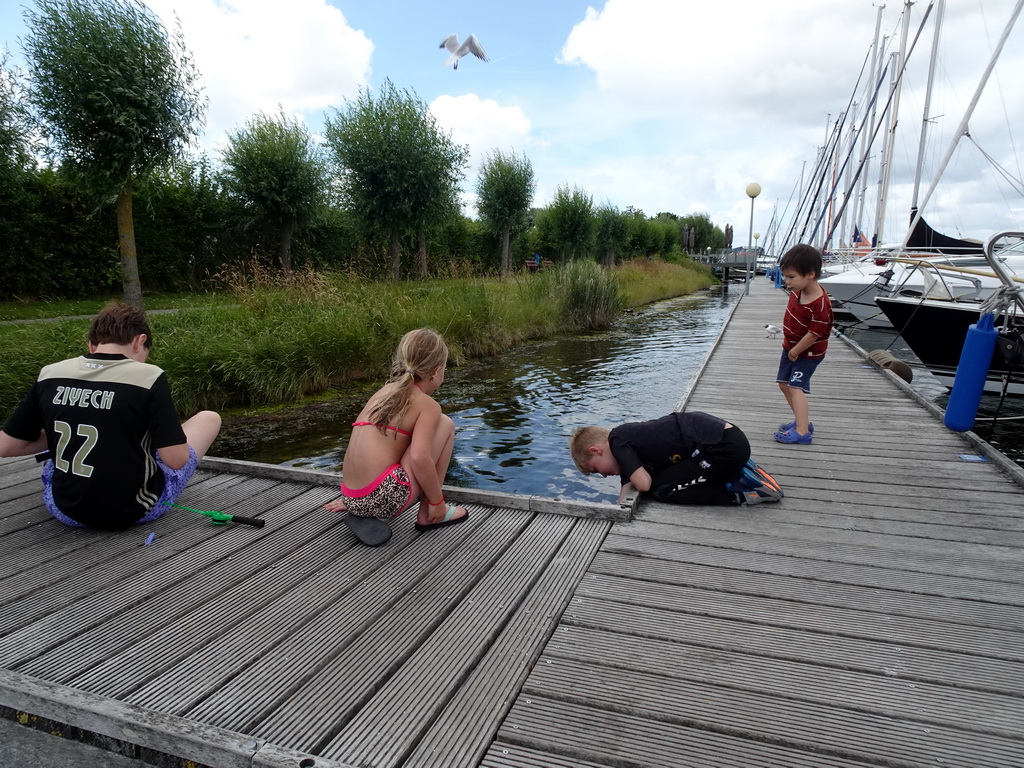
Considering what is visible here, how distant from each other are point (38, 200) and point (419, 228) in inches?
410

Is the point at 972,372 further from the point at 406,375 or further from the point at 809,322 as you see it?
the point at 406,375

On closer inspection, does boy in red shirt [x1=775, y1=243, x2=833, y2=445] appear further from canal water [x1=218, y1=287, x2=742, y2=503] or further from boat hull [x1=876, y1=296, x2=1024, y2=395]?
boat hull [x1=876, y1=296, x2=1024, y2=395]

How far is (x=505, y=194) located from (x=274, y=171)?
438 inches

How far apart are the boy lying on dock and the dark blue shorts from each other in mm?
1370

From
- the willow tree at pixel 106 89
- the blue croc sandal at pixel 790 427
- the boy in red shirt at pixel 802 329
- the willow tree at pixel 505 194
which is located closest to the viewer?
the boy in red shirt at pixel 802 329

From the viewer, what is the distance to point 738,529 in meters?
3.00

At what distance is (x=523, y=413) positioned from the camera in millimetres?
7965

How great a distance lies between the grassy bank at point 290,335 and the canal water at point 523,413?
511 millimetres

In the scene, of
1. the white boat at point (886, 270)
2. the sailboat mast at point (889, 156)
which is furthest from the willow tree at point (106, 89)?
the sailboat mast at point (889, 156)

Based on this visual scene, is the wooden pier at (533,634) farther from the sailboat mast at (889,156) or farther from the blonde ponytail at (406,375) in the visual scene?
the sailboat mast at (889,156)

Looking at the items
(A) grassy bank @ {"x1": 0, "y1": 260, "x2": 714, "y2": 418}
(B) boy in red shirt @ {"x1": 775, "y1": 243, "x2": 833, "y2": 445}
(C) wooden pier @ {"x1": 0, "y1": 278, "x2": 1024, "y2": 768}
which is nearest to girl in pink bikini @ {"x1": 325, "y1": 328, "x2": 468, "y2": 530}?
(C) wooden pier @ {"x1": 0, "y1": 278, "x2": 1024, "y2": 768}

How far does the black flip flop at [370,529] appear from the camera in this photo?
2797 mm

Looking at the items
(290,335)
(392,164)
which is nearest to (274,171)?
(392,164)

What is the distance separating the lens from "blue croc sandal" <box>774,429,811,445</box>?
4535 millimetres
